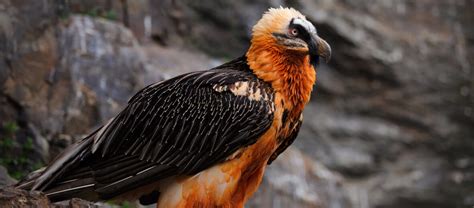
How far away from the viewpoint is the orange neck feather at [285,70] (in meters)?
8.44

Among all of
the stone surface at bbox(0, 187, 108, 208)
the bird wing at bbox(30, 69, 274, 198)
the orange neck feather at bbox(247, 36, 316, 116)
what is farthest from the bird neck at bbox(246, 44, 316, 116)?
the stone surface at bbox(0, 187, 108, 208)

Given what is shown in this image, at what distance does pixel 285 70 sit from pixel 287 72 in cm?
3

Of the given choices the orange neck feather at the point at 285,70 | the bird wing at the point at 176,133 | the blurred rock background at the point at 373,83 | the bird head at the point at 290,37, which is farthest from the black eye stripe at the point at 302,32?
the blurred rock background at the point at 373,83

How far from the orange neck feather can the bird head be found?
0.04 ft

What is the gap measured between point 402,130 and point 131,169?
33.8 feet

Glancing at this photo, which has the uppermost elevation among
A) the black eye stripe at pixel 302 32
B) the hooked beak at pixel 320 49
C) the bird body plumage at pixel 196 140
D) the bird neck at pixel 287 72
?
the black eye stripe at pixel 302 32

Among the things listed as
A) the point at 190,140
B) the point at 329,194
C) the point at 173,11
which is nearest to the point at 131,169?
the point at 190,140

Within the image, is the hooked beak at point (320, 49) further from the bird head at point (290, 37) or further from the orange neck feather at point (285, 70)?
the orange neck feather at point (285, 70)

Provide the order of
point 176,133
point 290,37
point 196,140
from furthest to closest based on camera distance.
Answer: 1. point 290,37
2. point 176,133
3. point 196,140

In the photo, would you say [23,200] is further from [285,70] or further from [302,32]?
[302,32]

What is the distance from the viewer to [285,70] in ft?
27.9

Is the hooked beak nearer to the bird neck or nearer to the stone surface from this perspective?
the bird neck

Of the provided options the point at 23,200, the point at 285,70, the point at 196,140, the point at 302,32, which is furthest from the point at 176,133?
the point at 23,200

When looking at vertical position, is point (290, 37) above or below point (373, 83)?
above
